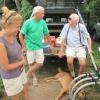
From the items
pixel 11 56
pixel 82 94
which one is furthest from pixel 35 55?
pixel 11 56

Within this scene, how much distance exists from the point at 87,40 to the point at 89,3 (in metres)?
3.76

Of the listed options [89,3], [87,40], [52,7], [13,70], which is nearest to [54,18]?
[52,7]

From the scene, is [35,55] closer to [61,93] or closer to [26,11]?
[61,93]

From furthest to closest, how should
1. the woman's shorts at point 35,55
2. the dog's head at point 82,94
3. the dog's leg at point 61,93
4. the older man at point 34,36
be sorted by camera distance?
1. the woman's shorts at point 35,55
2. the older man at point 34,36
3. the dog's leg at point 61,93
4. the dog's head at point 82,94

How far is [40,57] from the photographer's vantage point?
24.8 ft

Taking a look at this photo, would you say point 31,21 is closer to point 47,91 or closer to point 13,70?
point 47,91

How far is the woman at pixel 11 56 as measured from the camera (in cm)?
439

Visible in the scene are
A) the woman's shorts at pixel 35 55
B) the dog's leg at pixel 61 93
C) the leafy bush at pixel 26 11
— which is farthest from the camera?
the leafy bush at pixel 26 11

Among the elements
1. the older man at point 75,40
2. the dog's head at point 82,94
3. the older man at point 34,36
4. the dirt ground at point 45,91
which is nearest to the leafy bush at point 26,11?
the dirt ground at point 45,91

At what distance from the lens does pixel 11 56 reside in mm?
4617

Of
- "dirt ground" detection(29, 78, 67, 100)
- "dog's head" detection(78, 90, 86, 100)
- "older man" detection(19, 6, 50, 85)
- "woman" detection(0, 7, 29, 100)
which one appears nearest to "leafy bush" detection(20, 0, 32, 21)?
"dirt ground" detection(29, 78, 67, 100)

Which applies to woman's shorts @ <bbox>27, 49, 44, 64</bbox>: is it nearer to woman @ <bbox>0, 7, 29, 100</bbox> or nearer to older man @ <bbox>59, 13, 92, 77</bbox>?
older man @ <bbox>59, 13, 92, 77</bbox>

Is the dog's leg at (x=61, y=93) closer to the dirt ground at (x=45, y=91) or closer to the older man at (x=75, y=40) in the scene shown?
the dirt ground at (x=45, y=91)

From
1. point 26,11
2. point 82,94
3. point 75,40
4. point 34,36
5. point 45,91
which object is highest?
point 34,36
